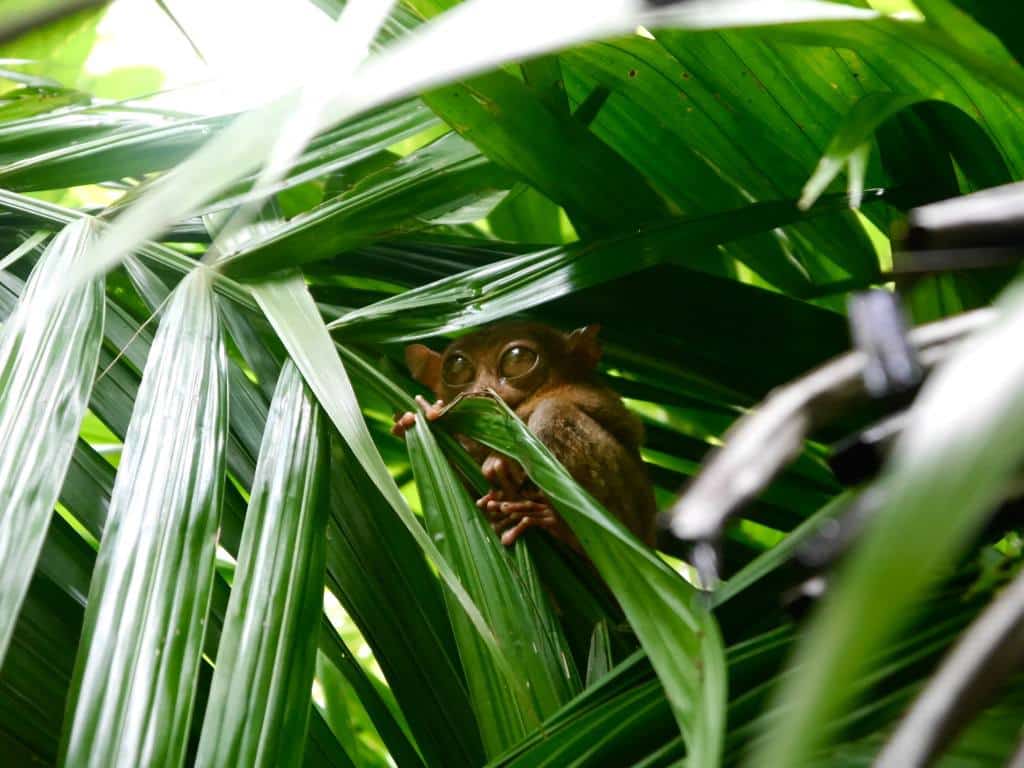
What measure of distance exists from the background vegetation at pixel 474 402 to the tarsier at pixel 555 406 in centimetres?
11

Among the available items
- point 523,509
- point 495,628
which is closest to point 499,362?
point 523,509

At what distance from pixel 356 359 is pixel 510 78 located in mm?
436

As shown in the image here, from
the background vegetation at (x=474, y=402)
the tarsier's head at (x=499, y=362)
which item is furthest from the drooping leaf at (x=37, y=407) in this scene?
the tarsier's head at (x=499, y=362)

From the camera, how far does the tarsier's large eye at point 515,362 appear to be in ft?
7.89

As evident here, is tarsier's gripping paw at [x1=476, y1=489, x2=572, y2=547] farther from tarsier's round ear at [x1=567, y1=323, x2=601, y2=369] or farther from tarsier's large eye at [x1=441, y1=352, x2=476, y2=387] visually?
tarsier's large eye at [x1=441, y1=352, x2=476, y2=387]

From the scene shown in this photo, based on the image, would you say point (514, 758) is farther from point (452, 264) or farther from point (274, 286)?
point (452, 264)

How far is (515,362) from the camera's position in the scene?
7.90 feet

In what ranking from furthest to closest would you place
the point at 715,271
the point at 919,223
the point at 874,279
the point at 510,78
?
the point at 715,271
the point at 874,279
the point at 510,78
the point at 919,223

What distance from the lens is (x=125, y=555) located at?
1.09 meters

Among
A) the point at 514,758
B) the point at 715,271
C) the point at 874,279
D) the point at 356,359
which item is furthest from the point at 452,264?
the point at 514,758

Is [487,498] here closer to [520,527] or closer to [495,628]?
[520,527]

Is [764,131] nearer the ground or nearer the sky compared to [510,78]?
nearer the ground

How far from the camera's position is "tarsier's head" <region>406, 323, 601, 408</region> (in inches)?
91.0

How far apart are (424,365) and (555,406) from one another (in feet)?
1.02
